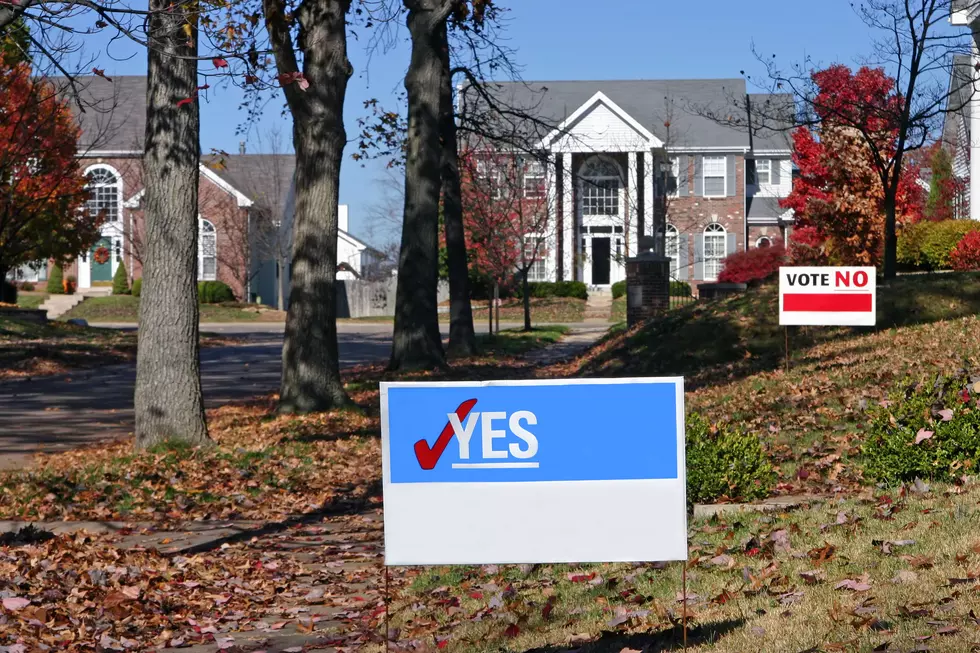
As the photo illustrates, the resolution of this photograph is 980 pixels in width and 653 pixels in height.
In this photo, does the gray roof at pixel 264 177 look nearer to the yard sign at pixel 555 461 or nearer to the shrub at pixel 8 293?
the shrub at pixel 8 293

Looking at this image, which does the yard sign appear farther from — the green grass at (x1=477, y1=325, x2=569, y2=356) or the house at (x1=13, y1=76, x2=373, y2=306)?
the house at (x1=13, y1=76, x2=373, y2=306)

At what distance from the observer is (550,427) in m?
5.05

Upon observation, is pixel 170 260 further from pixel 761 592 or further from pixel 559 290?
pixel 559 290

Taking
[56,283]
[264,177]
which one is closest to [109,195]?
[56,283]

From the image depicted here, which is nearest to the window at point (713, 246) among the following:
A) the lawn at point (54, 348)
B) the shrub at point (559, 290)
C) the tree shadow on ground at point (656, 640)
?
the shrub at point (559, 290)

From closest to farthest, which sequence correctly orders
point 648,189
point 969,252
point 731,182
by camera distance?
point 969,252 → point 648,189 → point 731,182

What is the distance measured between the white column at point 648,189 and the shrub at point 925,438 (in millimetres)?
44183

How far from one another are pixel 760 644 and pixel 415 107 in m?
16.8

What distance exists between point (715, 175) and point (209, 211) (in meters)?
24.4

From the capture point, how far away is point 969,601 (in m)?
5.32

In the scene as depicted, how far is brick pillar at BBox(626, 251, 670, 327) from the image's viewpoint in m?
28.8

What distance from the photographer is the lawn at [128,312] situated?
50781mm

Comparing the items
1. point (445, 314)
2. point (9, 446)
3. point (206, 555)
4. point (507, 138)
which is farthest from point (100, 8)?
point (445, 314)

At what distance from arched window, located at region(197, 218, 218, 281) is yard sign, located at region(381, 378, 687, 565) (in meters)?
53.9
